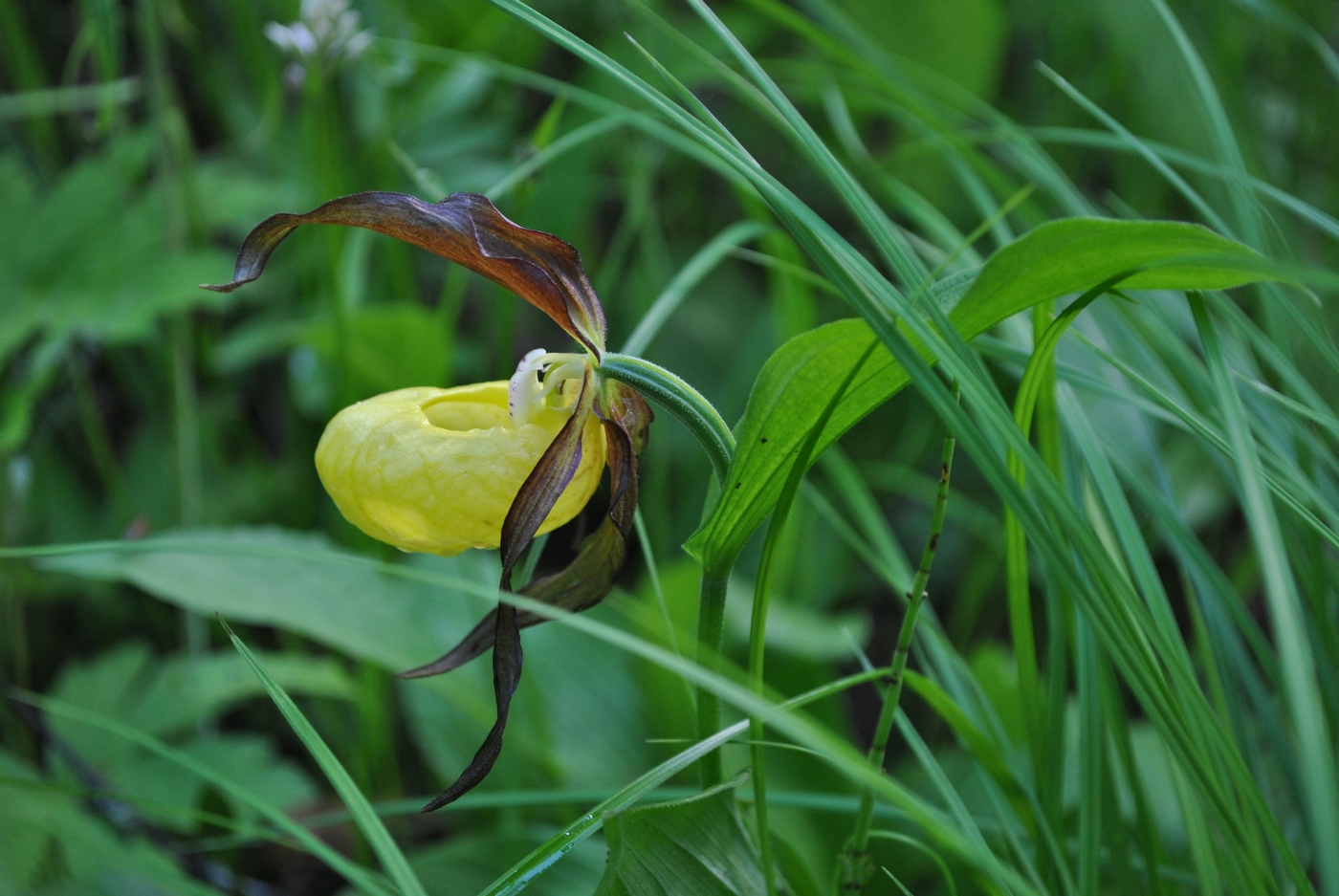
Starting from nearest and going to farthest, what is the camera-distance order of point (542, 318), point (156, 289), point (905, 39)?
point (156, 289)
point (905, 39)
point (542, 318)

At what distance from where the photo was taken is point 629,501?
55cm

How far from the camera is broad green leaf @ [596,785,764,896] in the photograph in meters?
0.48

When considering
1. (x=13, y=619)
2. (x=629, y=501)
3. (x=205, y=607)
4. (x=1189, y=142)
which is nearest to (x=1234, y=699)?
(x=629, y=501)

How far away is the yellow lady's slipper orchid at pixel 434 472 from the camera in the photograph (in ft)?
1.71

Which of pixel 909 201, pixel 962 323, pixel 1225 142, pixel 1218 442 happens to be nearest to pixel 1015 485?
pixel 962 323

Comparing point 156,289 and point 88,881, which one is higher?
point 156,289

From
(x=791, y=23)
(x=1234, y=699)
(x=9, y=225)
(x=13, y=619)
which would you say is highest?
(x=791, y=23)

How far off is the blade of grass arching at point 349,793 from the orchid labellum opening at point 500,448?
5 centimetres

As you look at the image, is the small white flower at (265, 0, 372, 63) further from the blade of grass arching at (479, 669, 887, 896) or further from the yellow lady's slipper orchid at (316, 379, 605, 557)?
the blade of grass arching at (479, 669, 887, 896)

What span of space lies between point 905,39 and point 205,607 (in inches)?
56.9

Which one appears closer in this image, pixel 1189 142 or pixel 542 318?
pixel 1189 142

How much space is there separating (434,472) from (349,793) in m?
0.17

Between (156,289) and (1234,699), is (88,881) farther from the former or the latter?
(1234,699)

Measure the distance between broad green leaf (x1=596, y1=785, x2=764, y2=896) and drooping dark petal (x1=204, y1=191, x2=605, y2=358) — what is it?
0.84ft
